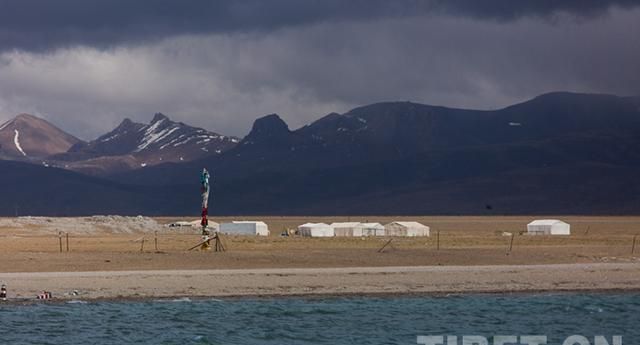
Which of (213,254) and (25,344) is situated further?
(213,254)

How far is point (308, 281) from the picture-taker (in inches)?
1813

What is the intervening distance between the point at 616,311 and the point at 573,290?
436cm

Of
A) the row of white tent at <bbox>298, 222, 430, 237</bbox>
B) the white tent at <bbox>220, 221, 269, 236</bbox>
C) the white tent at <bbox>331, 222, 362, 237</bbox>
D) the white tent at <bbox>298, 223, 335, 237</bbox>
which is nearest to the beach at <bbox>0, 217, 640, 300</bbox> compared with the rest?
the white tent at <bbox>298, 223, 335, 237</bbox>

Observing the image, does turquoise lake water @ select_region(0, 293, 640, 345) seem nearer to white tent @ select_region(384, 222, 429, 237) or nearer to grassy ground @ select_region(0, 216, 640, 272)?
grassy ground @ select_region(0, 216, 640, 272)

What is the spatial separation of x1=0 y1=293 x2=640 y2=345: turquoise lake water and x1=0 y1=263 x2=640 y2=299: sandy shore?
5.65 feet

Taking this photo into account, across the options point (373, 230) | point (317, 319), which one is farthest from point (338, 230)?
point (317, 319)

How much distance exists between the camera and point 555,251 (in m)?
66.0

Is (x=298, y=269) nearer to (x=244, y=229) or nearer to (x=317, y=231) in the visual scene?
(x=317, y=231)

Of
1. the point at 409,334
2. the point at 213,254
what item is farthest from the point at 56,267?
the point at 409,334

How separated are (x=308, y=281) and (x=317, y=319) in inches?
317

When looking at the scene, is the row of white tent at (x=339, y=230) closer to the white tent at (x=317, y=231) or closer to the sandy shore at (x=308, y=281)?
the white tent at (x=317, y=231)

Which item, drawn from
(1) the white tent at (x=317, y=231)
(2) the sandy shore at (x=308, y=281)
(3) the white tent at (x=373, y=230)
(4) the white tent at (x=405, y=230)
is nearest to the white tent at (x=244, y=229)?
(1) the white tent at (x=317, y=231)

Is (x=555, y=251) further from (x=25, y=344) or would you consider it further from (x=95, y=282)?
(x=25, y=344)

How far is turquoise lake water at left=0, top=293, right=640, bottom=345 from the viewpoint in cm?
3478
